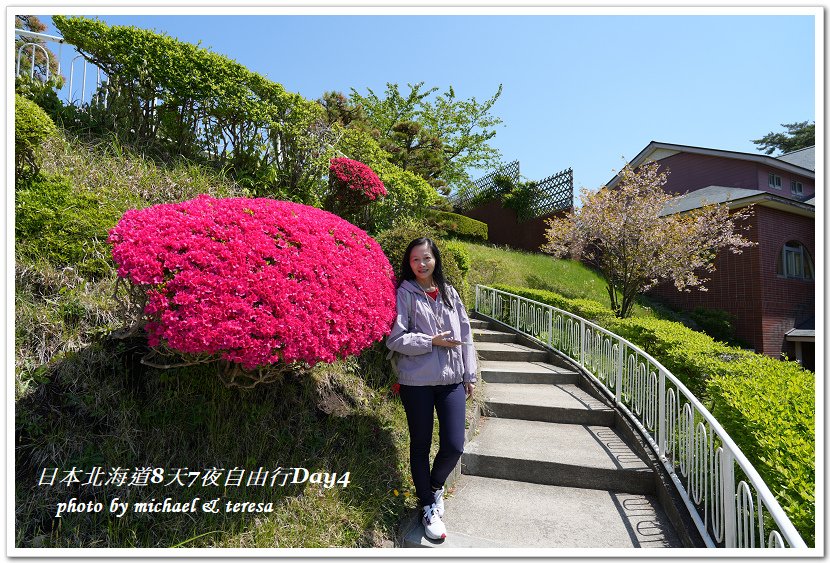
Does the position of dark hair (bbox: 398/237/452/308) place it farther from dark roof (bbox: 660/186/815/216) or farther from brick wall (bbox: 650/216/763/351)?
brick wall (bbox: 650/216/763/351)

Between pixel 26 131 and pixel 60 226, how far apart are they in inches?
31.8

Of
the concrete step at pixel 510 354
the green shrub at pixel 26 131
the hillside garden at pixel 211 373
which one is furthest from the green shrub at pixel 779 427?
the green shrub at pixel 26 131

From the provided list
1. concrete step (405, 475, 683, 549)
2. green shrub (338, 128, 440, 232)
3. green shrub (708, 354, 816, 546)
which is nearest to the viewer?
green shrub (708, 354, 816, 546)

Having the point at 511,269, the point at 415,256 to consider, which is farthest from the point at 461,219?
the point at 415,256

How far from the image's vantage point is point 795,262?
12734mm

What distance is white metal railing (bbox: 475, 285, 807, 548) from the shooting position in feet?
7.03

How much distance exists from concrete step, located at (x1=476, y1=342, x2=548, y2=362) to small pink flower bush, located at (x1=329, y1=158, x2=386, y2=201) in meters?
2.84

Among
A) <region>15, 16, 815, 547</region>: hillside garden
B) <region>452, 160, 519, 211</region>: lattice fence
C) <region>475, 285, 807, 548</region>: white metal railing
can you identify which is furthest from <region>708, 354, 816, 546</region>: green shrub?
<region>452, 160, 519, 211</region>: lattice fence

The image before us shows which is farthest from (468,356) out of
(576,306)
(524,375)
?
(576,306)

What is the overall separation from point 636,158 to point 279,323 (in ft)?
61.5

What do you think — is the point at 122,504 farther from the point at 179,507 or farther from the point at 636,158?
the point at 636,158

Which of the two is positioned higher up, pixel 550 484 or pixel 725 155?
pixel 725 155

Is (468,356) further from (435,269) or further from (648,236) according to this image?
(648,236)

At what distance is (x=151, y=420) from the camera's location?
112 inches
